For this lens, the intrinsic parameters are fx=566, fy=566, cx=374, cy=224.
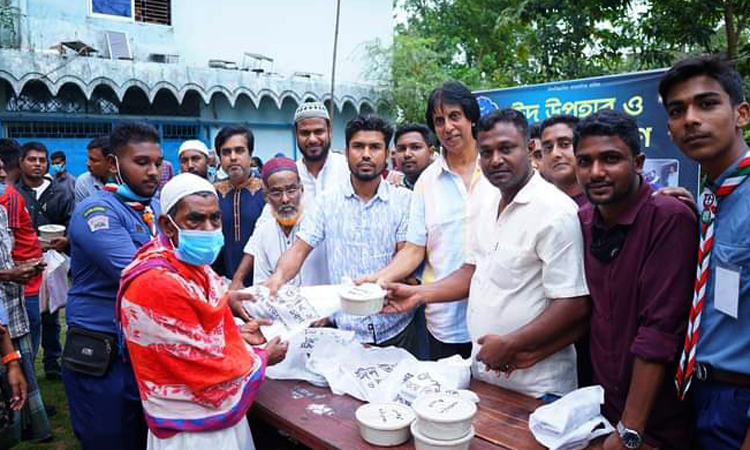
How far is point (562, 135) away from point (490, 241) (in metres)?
1.25

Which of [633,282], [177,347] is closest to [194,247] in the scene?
[177,347]

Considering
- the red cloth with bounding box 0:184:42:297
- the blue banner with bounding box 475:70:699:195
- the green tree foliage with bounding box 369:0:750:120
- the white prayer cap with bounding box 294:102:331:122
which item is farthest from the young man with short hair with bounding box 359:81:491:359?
the green tree foliage with bounding box 369:0:750:120

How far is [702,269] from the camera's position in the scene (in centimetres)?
172

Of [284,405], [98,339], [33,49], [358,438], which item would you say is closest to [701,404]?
[358,438]

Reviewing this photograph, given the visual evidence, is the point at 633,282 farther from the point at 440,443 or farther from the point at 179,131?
the point at 179,131

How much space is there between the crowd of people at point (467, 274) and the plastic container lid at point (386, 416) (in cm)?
42

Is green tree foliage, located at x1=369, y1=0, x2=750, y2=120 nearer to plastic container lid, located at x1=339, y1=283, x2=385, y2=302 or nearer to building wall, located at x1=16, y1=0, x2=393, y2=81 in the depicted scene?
building wall, located at x1=16, y1=0, x2=393, y2=81

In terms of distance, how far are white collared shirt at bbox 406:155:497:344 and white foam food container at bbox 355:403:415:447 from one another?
107 centimetres

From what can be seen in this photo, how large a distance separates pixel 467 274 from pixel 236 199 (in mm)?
1953

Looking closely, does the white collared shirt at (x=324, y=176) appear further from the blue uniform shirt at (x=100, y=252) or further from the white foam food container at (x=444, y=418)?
the white foam food container at (x=444, y=418)

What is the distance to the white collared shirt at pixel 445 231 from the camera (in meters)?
2.99

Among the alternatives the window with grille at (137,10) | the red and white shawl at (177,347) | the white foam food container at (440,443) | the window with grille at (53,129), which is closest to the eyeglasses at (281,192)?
the red and white shawl at (177,347)

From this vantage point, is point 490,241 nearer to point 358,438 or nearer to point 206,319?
point 358,438

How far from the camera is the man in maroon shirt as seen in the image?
5.77 ft
